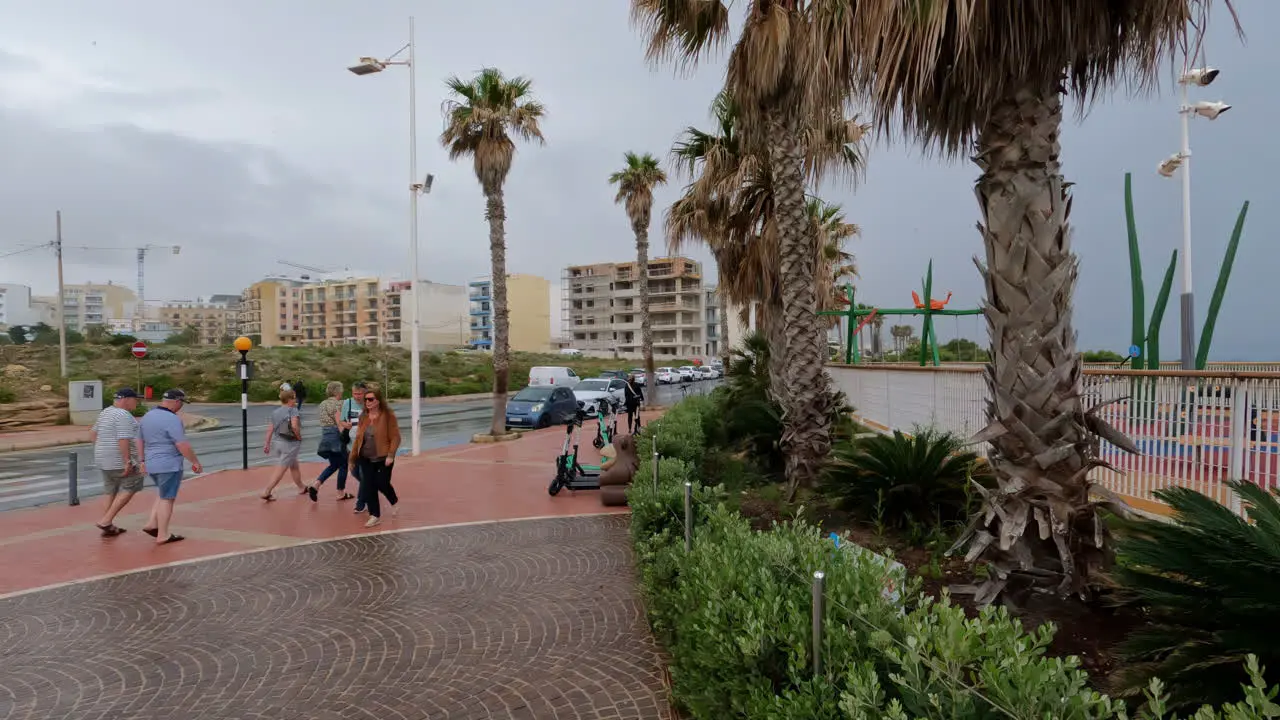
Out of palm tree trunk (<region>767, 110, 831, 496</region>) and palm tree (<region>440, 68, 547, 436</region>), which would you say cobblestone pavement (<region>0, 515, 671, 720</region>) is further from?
palm tree (<region>440, 68, 547, 436</region>)

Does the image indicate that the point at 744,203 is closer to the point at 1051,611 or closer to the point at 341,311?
the point at 1051,611

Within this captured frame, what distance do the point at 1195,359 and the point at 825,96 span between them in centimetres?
1353

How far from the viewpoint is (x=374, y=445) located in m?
8.42

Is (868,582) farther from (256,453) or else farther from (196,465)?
(256,453)

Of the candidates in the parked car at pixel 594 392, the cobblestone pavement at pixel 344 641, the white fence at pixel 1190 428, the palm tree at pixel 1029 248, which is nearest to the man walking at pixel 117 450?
the cobblestone pavement at pixel 344 641

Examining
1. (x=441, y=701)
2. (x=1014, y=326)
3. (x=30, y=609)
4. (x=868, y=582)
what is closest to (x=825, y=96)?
(x=1014, y=326)

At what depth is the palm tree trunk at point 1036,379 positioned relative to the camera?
3.87 metres

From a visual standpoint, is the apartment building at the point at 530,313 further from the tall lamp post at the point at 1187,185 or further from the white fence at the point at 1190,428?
the white fence at the point at 1190,428

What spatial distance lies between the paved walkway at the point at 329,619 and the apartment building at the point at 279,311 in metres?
134

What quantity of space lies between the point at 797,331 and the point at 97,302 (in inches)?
Result: 8402

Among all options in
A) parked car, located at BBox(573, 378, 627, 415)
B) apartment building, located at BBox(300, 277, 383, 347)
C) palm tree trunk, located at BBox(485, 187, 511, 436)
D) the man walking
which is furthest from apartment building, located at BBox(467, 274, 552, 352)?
the man walking

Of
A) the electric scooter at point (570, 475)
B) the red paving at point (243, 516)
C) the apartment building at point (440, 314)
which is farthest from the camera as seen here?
the apartment building at point (440, 314)

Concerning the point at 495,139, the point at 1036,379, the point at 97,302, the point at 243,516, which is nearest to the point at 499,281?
the point at 495,139

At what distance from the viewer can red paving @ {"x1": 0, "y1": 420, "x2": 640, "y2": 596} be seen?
719 cm
